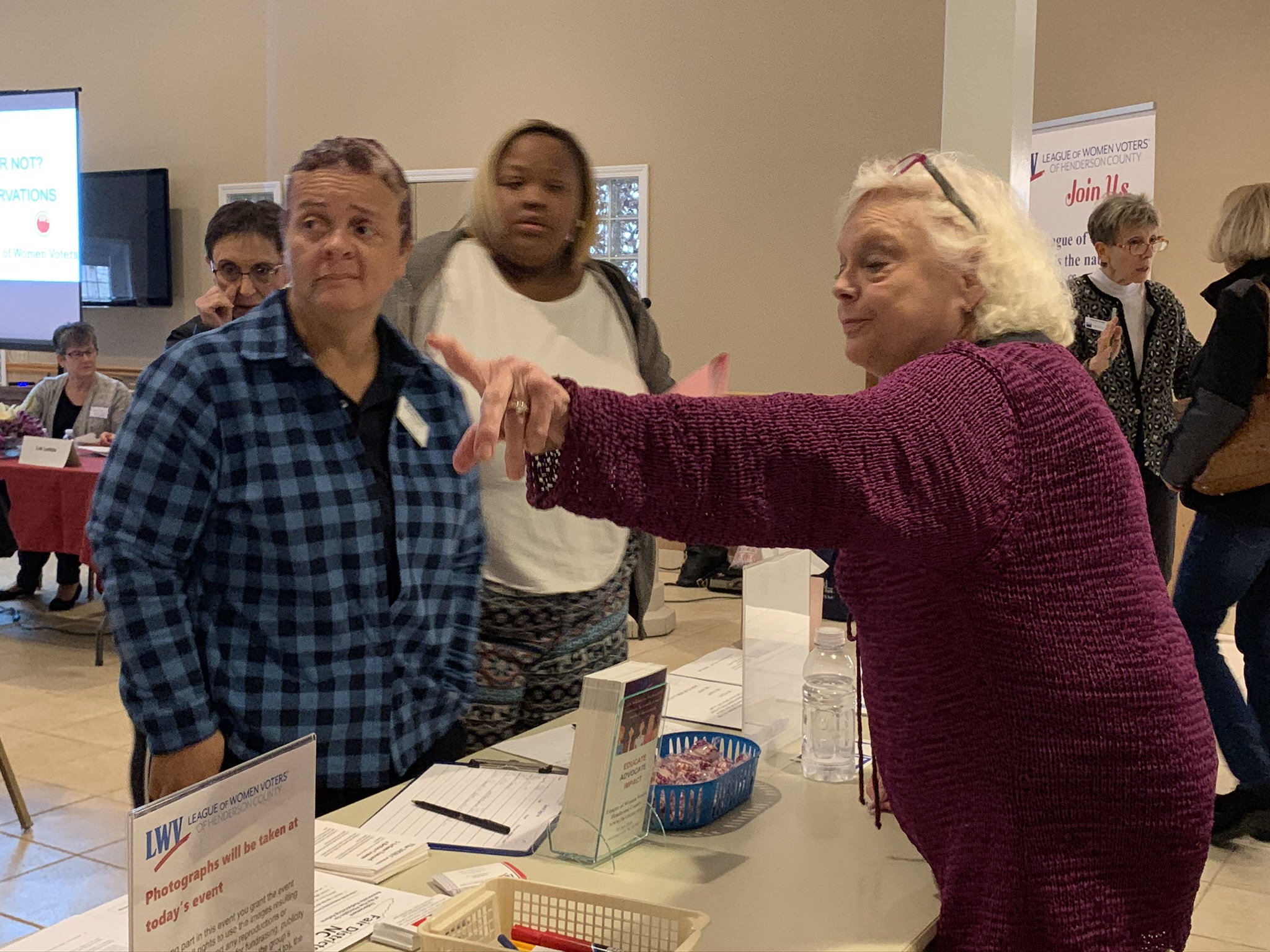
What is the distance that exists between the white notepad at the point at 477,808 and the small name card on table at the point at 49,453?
4.13 metres

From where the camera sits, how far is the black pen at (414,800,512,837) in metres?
1.58

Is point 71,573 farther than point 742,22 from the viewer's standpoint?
No

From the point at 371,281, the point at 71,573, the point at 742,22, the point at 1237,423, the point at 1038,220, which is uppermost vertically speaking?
the point at 742,22

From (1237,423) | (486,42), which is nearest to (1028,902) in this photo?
(1237,423)

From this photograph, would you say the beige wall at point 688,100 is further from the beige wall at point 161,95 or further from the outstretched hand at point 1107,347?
the outstretched hand at point 1107,347

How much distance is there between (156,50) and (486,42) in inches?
123

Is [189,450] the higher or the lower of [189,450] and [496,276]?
the lower

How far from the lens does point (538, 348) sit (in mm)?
2270

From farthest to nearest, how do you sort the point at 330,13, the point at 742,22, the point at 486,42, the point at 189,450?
the point at 330,13 < the point at 486,42 < the point at 742,22 < the point at 189,450

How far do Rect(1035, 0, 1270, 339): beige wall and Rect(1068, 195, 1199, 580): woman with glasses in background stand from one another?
242 cm

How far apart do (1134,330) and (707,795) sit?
3.12m

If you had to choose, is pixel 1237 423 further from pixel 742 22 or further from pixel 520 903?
pixel 742 22

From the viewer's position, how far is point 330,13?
9.18m

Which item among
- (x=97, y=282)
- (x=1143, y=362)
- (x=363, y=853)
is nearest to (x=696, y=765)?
(x=363, y=853)
